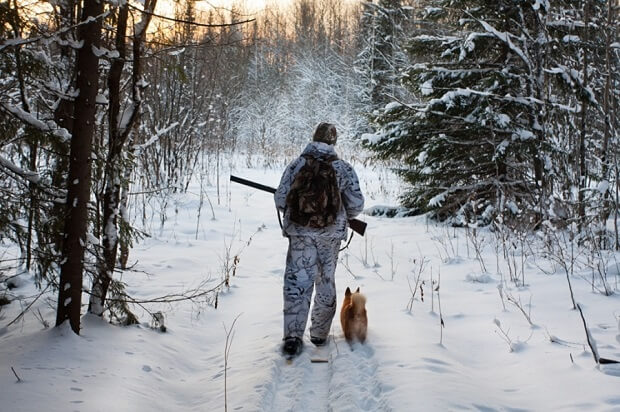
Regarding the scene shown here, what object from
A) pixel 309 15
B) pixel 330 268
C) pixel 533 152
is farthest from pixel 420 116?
pixel 309 15

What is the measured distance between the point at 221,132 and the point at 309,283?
10849 mm

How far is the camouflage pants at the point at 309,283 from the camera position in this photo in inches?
146

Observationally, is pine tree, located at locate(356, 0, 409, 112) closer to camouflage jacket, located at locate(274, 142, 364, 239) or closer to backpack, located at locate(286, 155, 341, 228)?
camouflage jacket, located at locate(274, 142, 364, 239)

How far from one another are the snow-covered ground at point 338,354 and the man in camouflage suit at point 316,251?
0.77 ft

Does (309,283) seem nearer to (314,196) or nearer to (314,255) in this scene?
(314,255)

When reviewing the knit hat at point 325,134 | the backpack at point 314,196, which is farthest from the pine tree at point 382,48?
the backpack at point 314,196

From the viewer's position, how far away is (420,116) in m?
8.07

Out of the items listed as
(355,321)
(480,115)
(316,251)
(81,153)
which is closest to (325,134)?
(316,251)

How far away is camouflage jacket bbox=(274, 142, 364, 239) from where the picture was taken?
12.2 ft

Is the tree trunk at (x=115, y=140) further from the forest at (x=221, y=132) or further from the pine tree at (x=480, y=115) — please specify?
the pine tree at (x=480, y=115)

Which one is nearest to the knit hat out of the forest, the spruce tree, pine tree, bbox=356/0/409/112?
the forest

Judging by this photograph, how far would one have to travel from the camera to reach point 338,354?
352 centimetres

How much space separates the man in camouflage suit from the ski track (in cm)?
24

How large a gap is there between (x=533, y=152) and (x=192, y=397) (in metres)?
6.62
